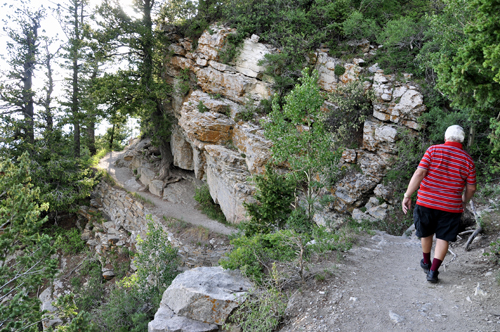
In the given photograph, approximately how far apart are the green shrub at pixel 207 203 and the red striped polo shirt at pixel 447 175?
12026 mm

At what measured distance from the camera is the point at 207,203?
15.9m

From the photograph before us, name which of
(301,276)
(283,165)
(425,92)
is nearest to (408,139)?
(425,92)

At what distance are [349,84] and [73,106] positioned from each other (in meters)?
16.4

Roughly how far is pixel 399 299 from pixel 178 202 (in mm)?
14189

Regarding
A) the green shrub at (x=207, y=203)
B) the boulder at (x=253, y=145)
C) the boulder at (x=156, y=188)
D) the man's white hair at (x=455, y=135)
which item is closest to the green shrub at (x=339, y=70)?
the boulder at (x=253, y=145)

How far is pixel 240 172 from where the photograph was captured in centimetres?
1334

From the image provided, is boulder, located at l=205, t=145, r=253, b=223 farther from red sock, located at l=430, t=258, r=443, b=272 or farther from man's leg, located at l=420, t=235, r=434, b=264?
red sock, located at l=430, t=258, r=443, b=272

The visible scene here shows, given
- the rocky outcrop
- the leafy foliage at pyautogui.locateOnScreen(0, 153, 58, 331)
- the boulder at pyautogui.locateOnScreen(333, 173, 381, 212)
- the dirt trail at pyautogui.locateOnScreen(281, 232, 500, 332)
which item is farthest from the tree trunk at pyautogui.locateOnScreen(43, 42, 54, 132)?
the dirt trail at pyautogui.locateOnScreen(281, 232, 500, 332)

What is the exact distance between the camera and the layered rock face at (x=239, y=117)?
10.9 m

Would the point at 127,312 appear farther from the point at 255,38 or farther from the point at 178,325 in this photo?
the point at 255,38

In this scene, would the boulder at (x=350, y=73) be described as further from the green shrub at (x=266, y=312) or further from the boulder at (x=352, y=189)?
the green shrub at (x=266, y=312)

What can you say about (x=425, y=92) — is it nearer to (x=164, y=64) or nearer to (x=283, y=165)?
(x=283, y=165)

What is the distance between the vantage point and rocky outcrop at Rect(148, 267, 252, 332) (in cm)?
489

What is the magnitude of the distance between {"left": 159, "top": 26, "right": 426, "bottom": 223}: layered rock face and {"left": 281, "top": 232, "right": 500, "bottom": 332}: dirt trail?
5826 millimetres
